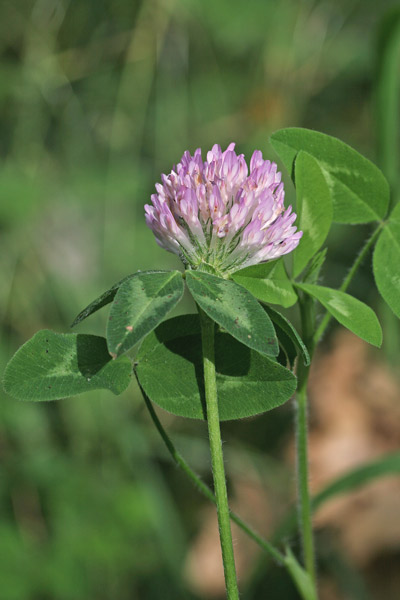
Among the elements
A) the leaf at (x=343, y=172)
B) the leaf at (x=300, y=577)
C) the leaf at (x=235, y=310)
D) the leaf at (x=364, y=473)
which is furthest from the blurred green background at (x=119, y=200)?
the leaf at (x=235, y=310)

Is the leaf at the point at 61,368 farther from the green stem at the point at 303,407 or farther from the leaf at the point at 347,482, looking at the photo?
the leaf at the point at 347,482

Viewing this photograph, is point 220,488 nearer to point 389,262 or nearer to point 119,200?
point 389,262

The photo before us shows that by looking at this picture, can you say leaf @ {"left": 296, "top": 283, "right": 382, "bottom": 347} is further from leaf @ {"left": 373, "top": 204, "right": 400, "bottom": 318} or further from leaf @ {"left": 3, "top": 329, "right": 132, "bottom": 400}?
leaf @ {"left": 3, "top": 329, "right": 132, "bottom": 400}

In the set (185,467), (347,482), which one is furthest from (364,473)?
(185,467)

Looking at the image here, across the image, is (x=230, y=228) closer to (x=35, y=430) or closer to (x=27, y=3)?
(x=35, y=430)

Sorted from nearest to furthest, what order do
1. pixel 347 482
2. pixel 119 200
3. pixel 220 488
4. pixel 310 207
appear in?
pixel 220 488 → pixel 310 207 → pixel 347 482 → pixel 119 200
